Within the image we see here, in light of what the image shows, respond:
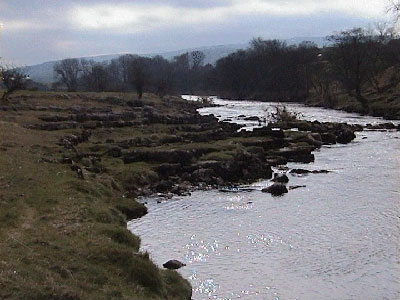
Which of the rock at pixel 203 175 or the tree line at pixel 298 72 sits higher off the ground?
the tree line at pixel 298 72

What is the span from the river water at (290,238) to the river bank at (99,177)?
2161mm

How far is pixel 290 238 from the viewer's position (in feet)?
81.0

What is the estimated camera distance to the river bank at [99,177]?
1479cm

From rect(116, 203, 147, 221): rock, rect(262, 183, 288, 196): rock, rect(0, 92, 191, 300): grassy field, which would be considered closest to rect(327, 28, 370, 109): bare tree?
rect(262, 183, 288, 196): rock

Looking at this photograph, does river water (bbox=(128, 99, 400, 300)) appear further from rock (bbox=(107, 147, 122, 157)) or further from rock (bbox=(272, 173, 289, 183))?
rock (bbox=(107, 147, 122, 157))

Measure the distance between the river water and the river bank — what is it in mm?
2161

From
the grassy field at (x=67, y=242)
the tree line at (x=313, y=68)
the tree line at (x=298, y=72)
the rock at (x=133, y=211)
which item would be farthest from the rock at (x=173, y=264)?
the tree line at (x=313, y=68)

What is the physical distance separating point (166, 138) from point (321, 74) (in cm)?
8556

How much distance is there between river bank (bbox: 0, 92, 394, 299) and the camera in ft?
48.5

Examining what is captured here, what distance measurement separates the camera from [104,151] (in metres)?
44.5

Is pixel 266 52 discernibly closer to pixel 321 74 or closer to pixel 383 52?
pixel 321 74

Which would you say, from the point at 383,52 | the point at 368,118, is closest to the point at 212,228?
the point at 368,118

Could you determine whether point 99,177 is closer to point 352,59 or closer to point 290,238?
point 290,238

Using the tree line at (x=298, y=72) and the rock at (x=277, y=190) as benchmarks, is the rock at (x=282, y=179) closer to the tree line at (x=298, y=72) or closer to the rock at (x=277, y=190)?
the rock at (x=277, y=190)
